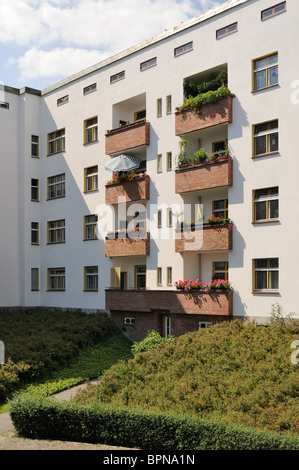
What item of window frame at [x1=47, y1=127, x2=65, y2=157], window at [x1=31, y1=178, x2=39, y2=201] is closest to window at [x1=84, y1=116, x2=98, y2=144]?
window frame at [x1=47, y1=127, x2=65, y2=157]

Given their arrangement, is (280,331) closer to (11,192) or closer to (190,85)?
(190,85)

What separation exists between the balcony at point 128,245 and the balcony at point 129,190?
205cm

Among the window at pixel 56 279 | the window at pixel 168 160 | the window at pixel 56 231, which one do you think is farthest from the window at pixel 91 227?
the window at pixel 168 160

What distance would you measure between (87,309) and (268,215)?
13859mm

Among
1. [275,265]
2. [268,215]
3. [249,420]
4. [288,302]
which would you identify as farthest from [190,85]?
[249,420]

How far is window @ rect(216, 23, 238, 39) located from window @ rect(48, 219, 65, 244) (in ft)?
51.8

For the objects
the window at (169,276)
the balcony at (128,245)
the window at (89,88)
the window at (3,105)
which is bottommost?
the window at (169,276)

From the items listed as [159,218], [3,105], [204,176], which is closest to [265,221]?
[204,176]

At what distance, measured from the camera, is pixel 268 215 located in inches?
981

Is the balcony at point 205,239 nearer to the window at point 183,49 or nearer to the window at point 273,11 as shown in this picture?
the window at point 183,49

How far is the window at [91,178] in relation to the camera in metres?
34.0

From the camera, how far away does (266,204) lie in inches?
984

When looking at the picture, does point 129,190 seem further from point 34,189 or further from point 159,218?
point 34,189

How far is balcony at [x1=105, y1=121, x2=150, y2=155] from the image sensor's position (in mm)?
30328
